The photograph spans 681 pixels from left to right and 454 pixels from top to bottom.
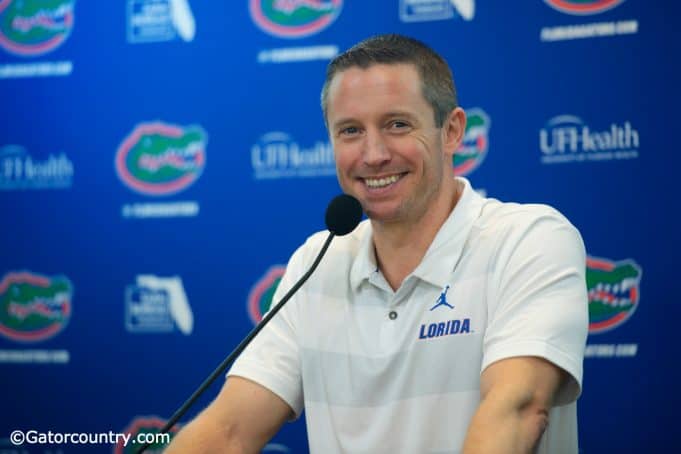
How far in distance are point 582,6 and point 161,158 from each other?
63.7 inches

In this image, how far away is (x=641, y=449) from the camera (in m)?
2.88

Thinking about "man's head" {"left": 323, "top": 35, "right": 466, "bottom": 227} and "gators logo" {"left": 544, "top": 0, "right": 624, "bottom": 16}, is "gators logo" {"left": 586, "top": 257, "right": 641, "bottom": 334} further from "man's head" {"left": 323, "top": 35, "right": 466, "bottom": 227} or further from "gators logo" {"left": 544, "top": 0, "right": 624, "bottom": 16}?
"man's head" {"left": 323, "top": 35, "right": 466, "bottom": 227}

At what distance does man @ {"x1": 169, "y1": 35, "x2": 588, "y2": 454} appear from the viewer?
5.15 feet

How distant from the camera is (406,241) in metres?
1.81

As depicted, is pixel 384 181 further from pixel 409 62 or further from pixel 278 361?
pixel 278 361

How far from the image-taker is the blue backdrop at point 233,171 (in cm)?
290

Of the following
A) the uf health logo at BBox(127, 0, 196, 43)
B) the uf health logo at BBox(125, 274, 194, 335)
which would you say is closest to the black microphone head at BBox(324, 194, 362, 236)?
the uf health logo at BBox(125, 274, 194, 335)

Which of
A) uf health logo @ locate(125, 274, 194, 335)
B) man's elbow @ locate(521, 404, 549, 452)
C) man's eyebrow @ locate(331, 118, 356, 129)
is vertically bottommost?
uf health logo @ locate(125, 274, 194, 335)

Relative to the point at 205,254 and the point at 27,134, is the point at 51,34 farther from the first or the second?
the point at 205,254

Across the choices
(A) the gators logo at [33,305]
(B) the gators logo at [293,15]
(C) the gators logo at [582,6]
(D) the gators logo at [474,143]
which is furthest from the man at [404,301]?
(A) the gators logo at [33,305]

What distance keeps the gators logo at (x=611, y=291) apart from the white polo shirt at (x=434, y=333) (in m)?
1.23

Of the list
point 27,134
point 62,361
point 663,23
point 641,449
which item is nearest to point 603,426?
point 641,449

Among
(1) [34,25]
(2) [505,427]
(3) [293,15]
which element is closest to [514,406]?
(2) [505,427]

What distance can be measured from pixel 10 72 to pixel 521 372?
9.55 feet
